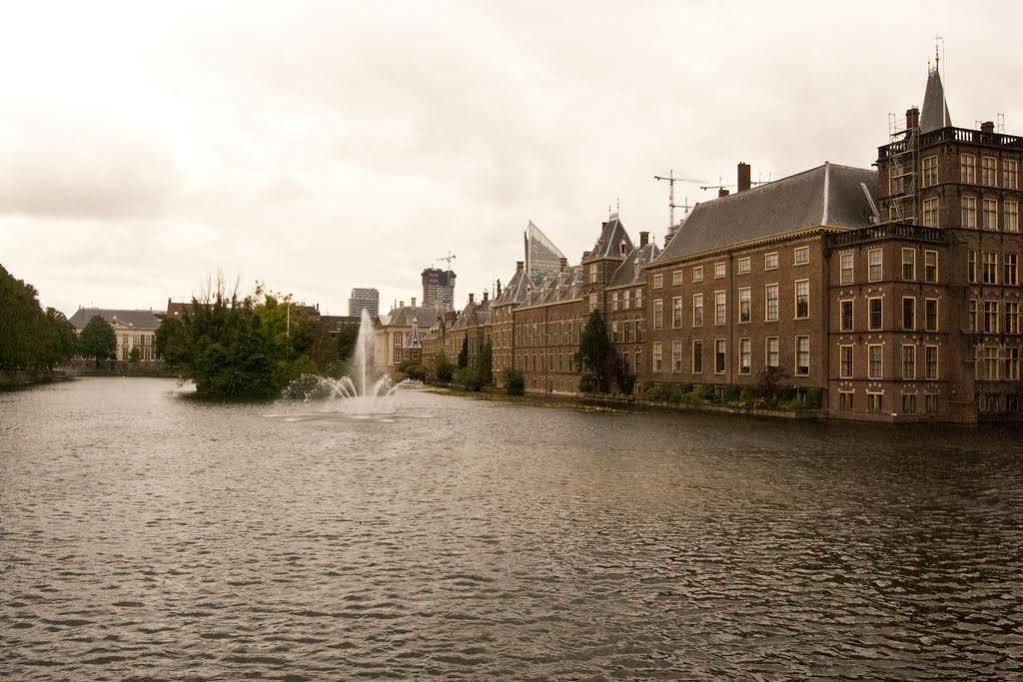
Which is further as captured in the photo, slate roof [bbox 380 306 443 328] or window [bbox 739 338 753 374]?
slate roof [bbox 380 306 443 328]

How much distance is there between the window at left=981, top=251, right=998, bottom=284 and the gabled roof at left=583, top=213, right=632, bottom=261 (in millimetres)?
41368

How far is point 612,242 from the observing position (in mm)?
90062

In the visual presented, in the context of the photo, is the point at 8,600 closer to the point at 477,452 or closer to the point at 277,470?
the point at 277,470

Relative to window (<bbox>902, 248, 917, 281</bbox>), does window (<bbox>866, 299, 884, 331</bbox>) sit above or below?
below

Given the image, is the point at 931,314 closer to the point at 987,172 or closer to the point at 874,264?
the point at 874,264

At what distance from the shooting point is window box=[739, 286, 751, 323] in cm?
6384

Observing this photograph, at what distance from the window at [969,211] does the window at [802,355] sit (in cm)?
1260

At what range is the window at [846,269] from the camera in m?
54.2

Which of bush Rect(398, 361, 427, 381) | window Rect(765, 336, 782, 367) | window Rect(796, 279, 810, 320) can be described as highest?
window Rect(796, 279, 810, 320)

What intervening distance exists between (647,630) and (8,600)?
9.95m

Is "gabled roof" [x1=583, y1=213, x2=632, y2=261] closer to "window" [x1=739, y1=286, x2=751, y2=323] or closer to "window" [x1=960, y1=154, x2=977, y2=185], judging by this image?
"window" [x1=739, y1=286, x2=751, y2=323]

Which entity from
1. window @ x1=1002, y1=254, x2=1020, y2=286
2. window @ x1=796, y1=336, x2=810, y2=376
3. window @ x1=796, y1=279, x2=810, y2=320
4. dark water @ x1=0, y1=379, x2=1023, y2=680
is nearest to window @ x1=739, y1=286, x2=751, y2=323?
window @ x1=796, y1=279, x2=810, y2=320

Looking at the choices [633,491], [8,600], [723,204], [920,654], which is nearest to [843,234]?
[723,204]

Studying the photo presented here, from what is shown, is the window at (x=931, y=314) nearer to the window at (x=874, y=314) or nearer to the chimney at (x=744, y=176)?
the window at (x=874, y=314)
